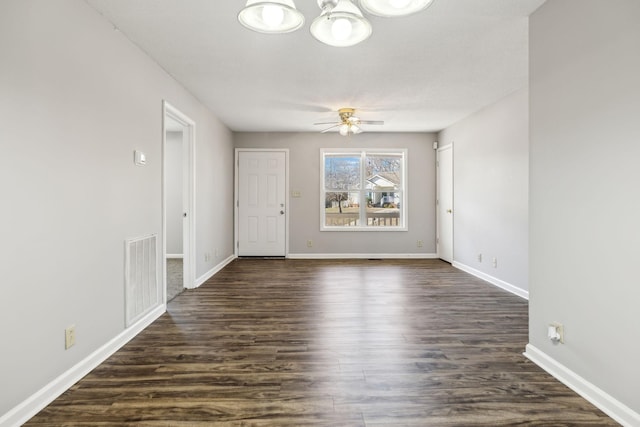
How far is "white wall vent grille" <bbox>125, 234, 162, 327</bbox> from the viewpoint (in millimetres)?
2525

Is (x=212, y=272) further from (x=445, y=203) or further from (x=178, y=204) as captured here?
(x=445, y=203)

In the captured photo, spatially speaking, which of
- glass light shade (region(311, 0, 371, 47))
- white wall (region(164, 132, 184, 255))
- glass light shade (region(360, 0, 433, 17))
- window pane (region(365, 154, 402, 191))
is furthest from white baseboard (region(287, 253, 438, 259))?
glass light shade (region(360, 0, 433, 17))

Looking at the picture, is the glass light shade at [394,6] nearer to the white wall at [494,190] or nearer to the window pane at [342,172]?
the white wall at [494,190]

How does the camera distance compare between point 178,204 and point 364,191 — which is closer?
point 364,191

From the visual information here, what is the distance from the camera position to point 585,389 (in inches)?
70.3

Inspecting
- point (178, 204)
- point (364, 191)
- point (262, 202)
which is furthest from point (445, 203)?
point (178, 204)

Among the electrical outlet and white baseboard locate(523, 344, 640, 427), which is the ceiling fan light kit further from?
white baseboard locate(523, 344, 640, 427)

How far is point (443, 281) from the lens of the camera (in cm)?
434

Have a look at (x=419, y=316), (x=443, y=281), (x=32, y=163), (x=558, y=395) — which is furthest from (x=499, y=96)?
(x=32, y=163)

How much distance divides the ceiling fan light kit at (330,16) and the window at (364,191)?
4577 mm

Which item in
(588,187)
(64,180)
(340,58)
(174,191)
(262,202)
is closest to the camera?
(588,187)

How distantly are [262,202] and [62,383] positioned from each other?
440 cm

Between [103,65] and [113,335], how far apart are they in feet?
6.23

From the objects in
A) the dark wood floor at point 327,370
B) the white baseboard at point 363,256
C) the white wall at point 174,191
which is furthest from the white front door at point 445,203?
the white wall at point 174,191
